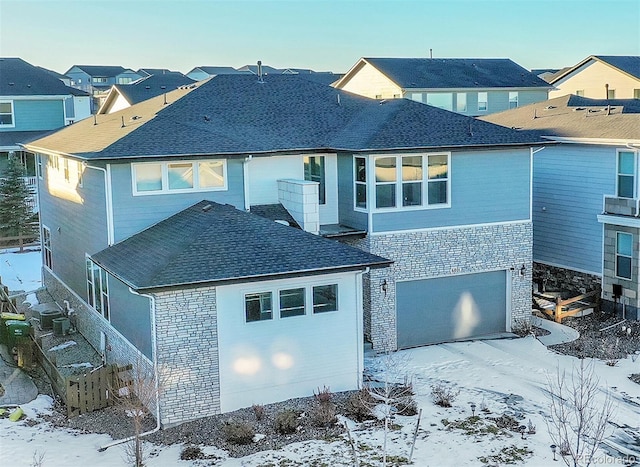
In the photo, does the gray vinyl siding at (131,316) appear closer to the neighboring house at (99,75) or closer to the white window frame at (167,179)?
the white window frame at (167,179)

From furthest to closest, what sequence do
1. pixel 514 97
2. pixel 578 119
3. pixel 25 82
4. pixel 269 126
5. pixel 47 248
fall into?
pixel 514 97
pixel 25 82
pixel 47 248
pixel 578 119
pixel 269 126

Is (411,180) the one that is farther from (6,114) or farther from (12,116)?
(6,114)

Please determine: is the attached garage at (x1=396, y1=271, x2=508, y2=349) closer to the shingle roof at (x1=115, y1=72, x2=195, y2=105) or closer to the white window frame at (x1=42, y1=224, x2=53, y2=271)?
the white window frame at (x1=42, y1=224, x2=53, y2=271)

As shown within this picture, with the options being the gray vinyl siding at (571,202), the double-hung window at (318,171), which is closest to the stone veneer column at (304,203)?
the double-hung window at (318,171)

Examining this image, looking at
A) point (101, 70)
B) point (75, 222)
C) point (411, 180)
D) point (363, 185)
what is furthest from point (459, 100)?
point (101, 70)

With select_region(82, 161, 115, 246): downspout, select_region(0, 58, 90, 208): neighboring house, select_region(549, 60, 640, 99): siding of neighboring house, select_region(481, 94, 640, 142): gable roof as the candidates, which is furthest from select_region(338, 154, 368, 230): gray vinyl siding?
select_region(549, 60, 640, 99): siding of neighboring house

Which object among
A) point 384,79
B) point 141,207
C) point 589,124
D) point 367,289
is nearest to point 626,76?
point 384,79
